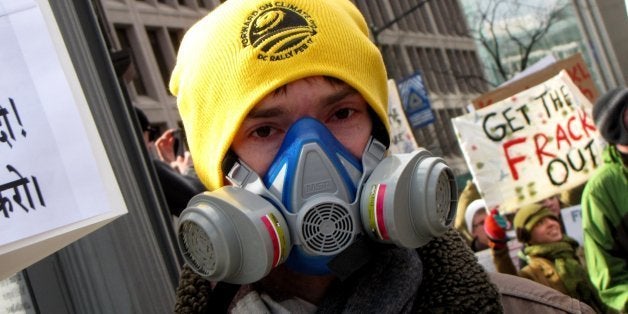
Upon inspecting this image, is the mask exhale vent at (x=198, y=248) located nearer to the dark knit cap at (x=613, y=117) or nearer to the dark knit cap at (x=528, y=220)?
the dark knit cap at (x=613, y=117)

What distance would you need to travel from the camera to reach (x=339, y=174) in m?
1.68

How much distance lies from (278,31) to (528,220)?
4.57 metres

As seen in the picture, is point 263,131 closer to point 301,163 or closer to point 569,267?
point 301,163

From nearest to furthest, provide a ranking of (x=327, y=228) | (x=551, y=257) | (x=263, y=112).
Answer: (x=327, y=228)
(x=263, y=112)
(x=551, y=257)

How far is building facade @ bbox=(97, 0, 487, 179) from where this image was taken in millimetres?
27516

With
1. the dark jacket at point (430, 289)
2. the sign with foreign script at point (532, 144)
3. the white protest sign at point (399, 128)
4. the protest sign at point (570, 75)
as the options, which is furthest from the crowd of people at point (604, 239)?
the white protest sign at point (399, 128)

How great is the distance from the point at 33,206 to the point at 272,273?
1.38 feet

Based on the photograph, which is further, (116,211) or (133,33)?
(133,33)

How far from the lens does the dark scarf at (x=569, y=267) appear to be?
5574 millimetres

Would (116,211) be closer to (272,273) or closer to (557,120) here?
(272,273)

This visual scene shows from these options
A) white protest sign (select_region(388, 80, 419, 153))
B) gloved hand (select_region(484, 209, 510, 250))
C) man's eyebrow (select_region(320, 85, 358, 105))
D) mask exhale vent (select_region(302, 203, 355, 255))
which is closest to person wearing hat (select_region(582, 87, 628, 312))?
gloved hand (select_region(484, 209, 510, 250))

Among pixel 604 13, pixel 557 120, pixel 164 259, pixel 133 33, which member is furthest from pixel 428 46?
pixel 164 259

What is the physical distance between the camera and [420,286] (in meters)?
1.65

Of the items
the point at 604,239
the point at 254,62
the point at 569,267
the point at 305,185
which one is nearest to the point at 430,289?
the point at 305,185
